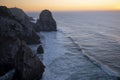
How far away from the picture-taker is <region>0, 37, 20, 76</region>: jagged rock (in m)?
24.7

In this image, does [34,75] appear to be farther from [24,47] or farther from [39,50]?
[39,50]

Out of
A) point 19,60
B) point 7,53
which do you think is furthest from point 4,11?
point 19,60

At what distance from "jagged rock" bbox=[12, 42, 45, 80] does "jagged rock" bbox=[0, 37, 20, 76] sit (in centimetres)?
216

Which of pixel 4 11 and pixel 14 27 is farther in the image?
pixel 14 27

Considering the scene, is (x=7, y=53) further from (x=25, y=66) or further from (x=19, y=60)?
(x=25, y=66)

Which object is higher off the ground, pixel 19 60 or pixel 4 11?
pixel 4 11

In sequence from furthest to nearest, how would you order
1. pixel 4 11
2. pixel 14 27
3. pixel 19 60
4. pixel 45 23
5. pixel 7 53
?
pixel 45 23, pixel 14 27, pixel 4 11, pixel 7 53, pixel 19 60

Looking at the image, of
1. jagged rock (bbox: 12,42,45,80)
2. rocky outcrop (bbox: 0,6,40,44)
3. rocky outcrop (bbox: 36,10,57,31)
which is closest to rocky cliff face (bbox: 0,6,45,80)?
jagged rock (bbox: 12,42,45,80)

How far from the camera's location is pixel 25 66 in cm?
2284

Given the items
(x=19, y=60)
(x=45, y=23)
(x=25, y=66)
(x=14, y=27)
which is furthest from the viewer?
(x=45, y=23)

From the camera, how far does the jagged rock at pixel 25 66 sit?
22.6 meters

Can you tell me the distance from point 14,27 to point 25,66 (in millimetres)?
19378

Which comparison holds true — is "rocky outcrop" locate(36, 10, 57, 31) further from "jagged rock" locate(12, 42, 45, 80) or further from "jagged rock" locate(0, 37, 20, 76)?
"jagged rock" locate(12, 42, 45, 80)

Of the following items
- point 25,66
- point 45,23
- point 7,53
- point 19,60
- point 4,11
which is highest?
point 4,11
